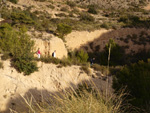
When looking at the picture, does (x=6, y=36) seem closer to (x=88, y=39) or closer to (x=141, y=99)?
(x=141, y=99)

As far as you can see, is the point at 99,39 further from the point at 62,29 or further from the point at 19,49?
the point at 19,49

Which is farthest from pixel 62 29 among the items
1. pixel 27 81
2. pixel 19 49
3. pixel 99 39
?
pixel 27 81

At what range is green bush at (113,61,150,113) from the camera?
13.0ft

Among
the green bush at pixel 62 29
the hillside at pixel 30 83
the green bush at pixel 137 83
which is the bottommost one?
the hillside at pixel 30 83

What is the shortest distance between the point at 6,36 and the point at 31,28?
6540mm

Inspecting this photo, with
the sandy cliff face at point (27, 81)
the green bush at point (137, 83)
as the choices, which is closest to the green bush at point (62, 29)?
the sandy cliff face at point (27, 81)

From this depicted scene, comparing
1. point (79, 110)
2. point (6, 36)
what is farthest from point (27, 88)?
point (79, 110)

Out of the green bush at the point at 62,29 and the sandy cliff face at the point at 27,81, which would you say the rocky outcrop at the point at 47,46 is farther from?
the green bush at the point at 62,29

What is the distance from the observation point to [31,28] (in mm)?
16625

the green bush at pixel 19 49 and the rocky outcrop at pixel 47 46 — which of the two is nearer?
the green bush at pixel 19 49

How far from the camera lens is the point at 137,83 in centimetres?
450

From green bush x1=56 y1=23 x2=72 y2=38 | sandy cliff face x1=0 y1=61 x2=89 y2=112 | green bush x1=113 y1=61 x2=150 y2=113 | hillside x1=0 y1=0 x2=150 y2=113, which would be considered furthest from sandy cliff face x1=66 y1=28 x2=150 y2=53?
green bush x1=113 y1=61 x2=150 y2=113

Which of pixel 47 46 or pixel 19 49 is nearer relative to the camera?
pixel 19 49

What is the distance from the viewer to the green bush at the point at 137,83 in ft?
13.0
